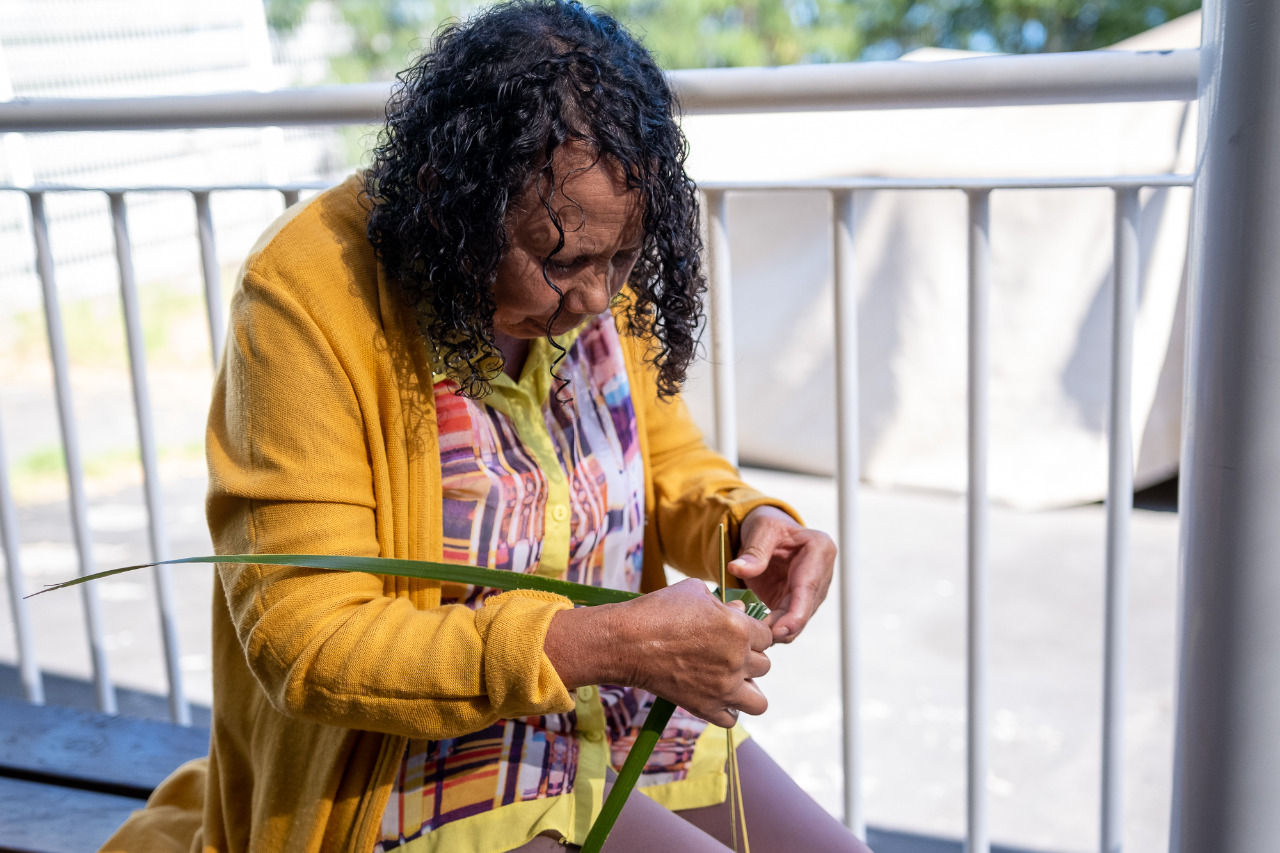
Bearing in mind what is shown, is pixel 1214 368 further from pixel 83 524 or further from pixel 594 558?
pixel 83 524

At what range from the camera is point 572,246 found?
1.03m

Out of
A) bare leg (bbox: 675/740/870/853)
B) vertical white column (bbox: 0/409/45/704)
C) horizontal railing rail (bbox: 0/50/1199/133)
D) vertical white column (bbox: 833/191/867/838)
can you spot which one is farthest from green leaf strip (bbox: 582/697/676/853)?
vertical white column (bbox: 0/409/45/704)

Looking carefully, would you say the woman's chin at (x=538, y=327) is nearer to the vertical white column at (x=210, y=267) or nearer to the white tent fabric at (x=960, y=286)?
the vertical white column at (x=210, y=267)

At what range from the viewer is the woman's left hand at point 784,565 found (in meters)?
1.15

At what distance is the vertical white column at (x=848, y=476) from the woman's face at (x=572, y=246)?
455 millimetres

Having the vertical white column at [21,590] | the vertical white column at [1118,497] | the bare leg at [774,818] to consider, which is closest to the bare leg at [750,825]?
the bare leg at [774,818]

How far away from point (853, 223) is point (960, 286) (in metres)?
2.80

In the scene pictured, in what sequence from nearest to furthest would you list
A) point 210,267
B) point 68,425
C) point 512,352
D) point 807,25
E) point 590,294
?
point 590,294 < point 512,352 < point 210,267 < point 68,425 < point 807,25

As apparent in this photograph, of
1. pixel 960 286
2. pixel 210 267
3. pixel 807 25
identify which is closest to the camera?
pixel 210 267

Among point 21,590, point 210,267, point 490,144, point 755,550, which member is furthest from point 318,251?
point 21,590

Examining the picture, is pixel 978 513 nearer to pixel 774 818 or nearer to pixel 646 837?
pixel 774 818

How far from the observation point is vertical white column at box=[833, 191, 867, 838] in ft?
4.87

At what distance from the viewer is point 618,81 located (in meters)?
1.02

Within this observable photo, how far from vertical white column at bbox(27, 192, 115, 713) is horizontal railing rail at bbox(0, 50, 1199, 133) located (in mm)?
269
